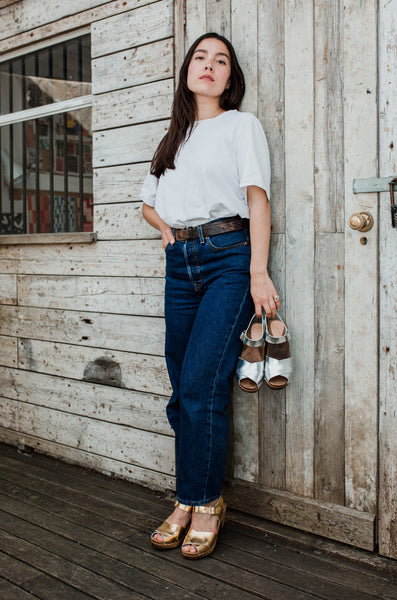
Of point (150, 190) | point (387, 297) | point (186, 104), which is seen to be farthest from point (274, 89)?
point (387, 297)

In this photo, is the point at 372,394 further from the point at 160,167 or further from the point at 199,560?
the point at 160,167

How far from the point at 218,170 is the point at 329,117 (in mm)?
434

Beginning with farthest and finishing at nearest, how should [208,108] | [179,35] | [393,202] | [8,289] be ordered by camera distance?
[8,289]
[179,35]
[208,108]
[393,202]

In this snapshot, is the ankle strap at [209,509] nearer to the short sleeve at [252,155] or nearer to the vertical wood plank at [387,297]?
the vertical wood plank at [387,297]

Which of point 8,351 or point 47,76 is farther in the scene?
point 8,351

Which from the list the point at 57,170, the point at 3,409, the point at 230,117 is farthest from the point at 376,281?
the point at 3,409

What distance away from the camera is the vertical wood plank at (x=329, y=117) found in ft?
6.84

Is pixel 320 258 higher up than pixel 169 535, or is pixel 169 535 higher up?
pixel 320 258

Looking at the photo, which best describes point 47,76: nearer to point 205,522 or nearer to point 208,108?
point 208,108

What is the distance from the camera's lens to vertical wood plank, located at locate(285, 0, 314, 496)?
2.17m

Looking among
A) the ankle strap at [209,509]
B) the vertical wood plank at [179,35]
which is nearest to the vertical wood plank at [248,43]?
the vertical wood plank at [179,35]

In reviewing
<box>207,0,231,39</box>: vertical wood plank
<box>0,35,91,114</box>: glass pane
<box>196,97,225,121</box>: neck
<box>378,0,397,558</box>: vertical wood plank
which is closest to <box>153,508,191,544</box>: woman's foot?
<box>378,0,397,558</box>: vertical wood plank

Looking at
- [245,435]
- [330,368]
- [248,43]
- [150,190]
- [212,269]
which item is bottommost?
[245,435]

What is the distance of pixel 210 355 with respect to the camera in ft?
7.02
